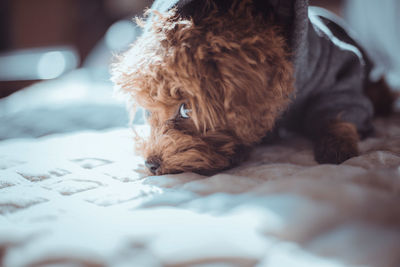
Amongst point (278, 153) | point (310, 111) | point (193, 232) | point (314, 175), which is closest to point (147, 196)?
point (193, 232)

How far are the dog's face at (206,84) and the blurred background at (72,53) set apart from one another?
1.04ft

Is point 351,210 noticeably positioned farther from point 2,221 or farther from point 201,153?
point 2,221

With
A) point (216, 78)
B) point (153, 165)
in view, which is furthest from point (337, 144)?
point (153, 165)

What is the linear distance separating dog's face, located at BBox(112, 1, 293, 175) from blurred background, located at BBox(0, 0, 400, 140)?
317 mm

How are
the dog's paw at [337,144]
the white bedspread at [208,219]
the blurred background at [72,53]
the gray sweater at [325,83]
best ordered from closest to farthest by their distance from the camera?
the white bedspread at [208,219], the dog's paw at [337,144], the gray sweater at [325,83], the blurred background at [72,53]

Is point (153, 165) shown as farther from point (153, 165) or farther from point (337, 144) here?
point (337, 144)

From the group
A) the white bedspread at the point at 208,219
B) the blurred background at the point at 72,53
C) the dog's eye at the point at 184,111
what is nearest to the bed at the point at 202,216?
the white bedspread at the point at 208,219

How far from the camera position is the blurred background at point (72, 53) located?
1.39m

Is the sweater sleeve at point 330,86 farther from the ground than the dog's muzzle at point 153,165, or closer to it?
farther from the ground

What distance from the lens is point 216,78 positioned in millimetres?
732

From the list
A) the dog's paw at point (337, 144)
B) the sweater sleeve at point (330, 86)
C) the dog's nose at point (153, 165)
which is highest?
the sweater sleeve at point (330, 86)

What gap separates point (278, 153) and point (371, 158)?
0.91 ft

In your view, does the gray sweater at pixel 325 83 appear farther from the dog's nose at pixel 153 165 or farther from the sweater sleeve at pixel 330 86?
the dog's nose at pixel 153 165

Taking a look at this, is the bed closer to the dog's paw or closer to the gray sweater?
the dog's paw
